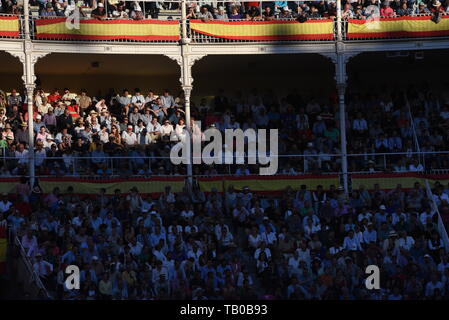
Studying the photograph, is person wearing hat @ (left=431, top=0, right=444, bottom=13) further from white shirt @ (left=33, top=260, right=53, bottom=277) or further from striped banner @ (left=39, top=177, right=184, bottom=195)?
white shirt @ (left=33, top=260, right=53, bottom=277)

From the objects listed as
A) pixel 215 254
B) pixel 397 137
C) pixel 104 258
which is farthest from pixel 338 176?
pixel 104 258

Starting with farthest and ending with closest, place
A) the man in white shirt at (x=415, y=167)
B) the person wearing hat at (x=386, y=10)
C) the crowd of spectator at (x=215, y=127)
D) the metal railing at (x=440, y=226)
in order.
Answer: the person wearing hat at (x=386, y=10) → the man in white shirt at (x=415, y=167) → the crowd of spectator at (x=215, y=127) → the metal railing at (x=440, y=226)

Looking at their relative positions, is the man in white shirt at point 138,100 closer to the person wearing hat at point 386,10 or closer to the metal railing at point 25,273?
the person wearing hat at point 386,10

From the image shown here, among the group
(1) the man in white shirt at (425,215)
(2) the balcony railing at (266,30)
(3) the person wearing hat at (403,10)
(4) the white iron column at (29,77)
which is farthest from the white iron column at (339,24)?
(4) the white iron column at (29,77)

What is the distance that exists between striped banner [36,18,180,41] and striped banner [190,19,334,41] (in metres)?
0.82

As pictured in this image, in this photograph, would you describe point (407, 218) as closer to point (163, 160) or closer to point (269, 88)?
point (163, 160)

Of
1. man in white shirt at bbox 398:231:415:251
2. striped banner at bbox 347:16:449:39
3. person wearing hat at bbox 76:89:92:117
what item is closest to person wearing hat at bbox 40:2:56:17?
person wearing hat at bbox 76:89:92:117

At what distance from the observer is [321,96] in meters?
42.2

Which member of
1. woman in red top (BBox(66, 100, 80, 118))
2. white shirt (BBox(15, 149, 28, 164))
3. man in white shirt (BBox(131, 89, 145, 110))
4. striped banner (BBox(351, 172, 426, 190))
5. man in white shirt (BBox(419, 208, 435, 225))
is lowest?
man in white shirt (BBox(419, 208, 435, 225))

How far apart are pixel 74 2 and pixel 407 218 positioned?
1157cm

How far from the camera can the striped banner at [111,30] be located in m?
36.4

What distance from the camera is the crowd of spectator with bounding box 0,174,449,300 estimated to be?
3048 cm

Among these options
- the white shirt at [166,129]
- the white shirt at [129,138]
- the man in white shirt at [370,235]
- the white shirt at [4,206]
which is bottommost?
the man in white shirt at [370,235]

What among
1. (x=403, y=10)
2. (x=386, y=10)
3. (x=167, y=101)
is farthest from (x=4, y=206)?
(x=403, y=10)
